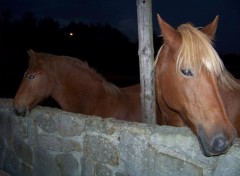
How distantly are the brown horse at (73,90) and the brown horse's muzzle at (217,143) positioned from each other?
2.15 metres

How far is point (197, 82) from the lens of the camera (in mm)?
2539

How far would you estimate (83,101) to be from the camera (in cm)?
472

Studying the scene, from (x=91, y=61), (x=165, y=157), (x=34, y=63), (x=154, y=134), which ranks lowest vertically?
(x=91, y=61)

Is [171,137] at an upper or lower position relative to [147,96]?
lower

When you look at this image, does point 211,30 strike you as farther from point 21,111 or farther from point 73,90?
point 21,111

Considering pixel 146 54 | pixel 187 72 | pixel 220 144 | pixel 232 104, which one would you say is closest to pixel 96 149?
pixel 146 54

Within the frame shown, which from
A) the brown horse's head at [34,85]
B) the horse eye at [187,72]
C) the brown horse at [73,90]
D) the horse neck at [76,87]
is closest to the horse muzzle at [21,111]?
the brown horse at [73,90]

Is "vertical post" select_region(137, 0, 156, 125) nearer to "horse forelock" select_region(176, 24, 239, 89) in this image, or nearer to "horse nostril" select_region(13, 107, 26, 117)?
"horse forelock" select_region(176, 24, 239, 89)

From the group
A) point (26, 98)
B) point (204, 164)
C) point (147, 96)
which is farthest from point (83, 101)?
point (204, 164)

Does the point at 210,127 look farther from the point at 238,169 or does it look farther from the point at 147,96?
the point at 147,96

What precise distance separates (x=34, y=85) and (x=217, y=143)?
3315 mm

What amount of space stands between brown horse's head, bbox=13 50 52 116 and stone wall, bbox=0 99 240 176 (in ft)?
1.04

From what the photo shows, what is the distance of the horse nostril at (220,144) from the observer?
7.39ft

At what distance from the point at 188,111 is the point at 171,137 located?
29 cm
